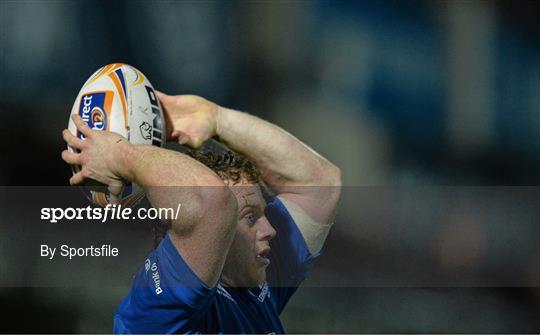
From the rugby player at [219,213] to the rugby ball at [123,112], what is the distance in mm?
96

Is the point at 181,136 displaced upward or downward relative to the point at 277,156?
upward

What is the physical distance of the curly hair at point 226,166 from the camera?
322cm

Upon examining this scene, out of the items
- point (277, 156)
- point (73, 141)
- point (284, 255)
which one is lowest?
point (284, 255)

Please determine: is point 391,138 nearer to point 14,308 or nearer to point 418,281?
point 418,281

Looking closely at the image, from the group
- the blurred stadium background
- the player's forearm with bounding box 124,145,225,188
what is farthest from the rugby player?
the blurred stadium background

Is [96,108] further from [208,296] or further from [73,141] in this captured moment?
[208,296]

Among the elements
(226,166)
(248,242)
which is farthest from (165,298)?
(226,166)

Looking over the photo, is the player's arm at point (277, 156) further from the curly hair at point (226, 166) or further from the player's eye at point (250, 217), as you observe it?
the player's eye at point (250, 217)

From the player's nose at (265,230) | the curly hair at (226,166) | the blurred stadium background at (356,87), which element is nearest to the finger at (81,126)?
the curly hair at (226,166)

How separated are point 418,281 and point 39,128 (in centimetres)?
250

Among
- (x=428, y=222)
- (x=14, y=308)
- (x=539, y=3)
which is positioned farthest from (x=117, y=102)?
(x=539, y=3)

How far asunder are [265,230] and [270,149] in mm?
360

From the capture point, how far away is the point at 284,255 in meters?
3.50

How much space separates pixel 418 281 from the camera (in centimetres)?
479
